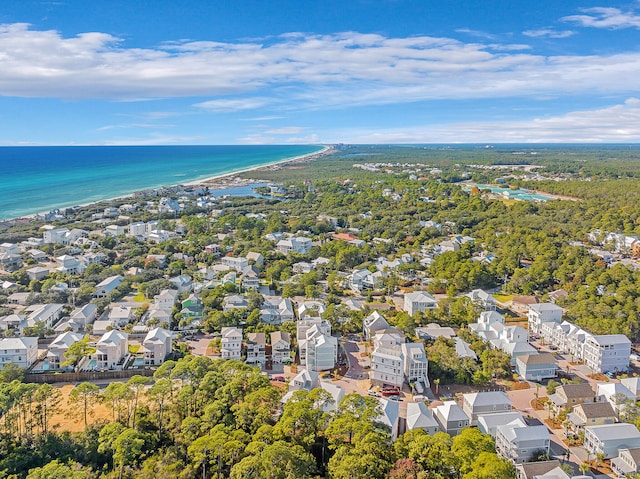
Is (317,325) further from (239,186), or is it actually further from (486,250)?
(239,186)

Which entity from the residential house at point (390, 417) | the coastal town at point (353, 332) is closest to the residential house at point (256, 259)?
the coastal town at point (353, 332)

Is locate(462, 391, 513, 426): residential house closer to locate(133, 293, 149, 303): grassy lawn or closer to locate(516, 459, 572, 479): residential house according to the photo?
locate(516, 459, 572, 479): residential house

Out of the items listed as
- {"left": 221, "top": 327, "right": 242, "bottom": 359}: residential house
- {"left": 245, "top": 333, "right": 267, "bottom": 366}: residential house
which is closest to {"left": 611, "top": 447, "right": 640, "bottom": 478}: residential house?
{"left": 245, "top": 333, "right": 267, "bottom": 366}: residential house

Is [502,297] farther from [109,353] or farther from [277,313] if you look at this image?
[109,353]

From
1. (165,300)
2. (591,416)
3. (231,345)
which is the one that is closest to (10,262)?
(165,300)

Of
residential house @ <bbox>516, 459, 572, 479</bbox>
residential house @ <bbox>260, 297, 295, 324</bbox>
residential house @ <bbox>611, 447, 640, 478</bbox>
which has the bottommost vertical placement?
residential house @ <bbox>611, 447, 640, 478</bbox>

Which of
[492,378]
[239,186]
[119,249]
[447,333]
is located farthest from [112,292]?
[239,186]
